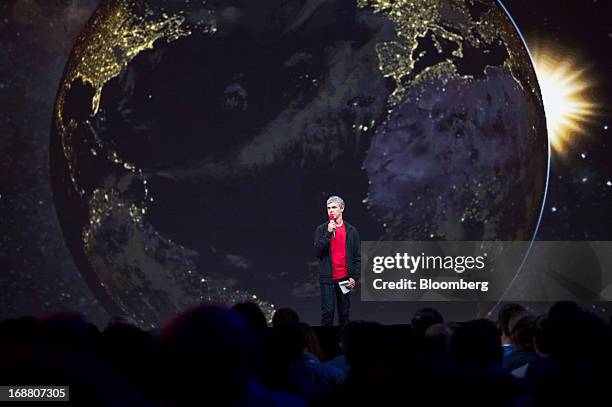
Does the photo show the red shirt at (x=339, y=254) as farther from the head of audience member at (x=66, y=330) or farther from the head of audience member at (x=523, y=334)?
the head of audience member at (x=66, y=330)

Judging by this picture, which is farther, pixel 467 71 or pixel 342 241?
pixel 467 71

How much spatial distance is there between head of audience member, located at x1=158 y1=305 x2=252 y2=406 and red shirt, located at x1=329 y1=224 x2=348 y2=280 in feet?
17.8

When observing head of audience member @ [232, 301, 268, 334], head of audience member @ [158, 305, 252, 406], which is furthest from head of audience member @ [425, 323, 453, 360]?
head of audience member @ [158, 305, 252, 406]

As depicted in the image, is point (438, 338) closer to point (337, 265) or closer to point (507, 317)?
point (507, 317)

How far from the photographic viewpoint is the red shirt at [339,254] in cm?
712

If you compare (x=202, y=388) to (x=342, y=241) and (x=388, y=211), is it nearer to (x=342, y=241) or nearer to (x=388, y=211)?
(x=342, y=241)

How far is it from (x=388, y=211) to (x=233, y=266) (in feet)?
6.26

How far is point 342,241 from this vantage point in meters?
7.14

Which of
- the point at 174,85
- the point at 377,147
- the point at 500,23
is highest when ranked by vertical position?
the point at 500,23

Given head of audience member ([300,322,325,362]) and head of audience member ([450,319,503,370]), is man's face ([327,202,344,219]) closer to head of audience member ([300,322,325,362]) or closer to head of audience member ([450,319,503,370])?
head of audience member ([300,322,325,362])

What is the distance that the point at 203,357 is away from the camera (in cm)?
163

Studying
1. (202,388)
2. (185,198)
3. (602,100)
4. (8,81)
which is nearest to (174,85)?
(185,198)

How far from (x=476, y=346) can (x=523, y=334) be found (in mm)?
1468

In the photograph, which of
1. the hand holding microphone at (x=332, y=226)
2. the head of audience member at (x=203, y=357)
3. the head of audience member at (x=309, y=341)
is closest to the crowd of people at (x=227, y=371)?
the head of audience member at (x=203, y=357)
